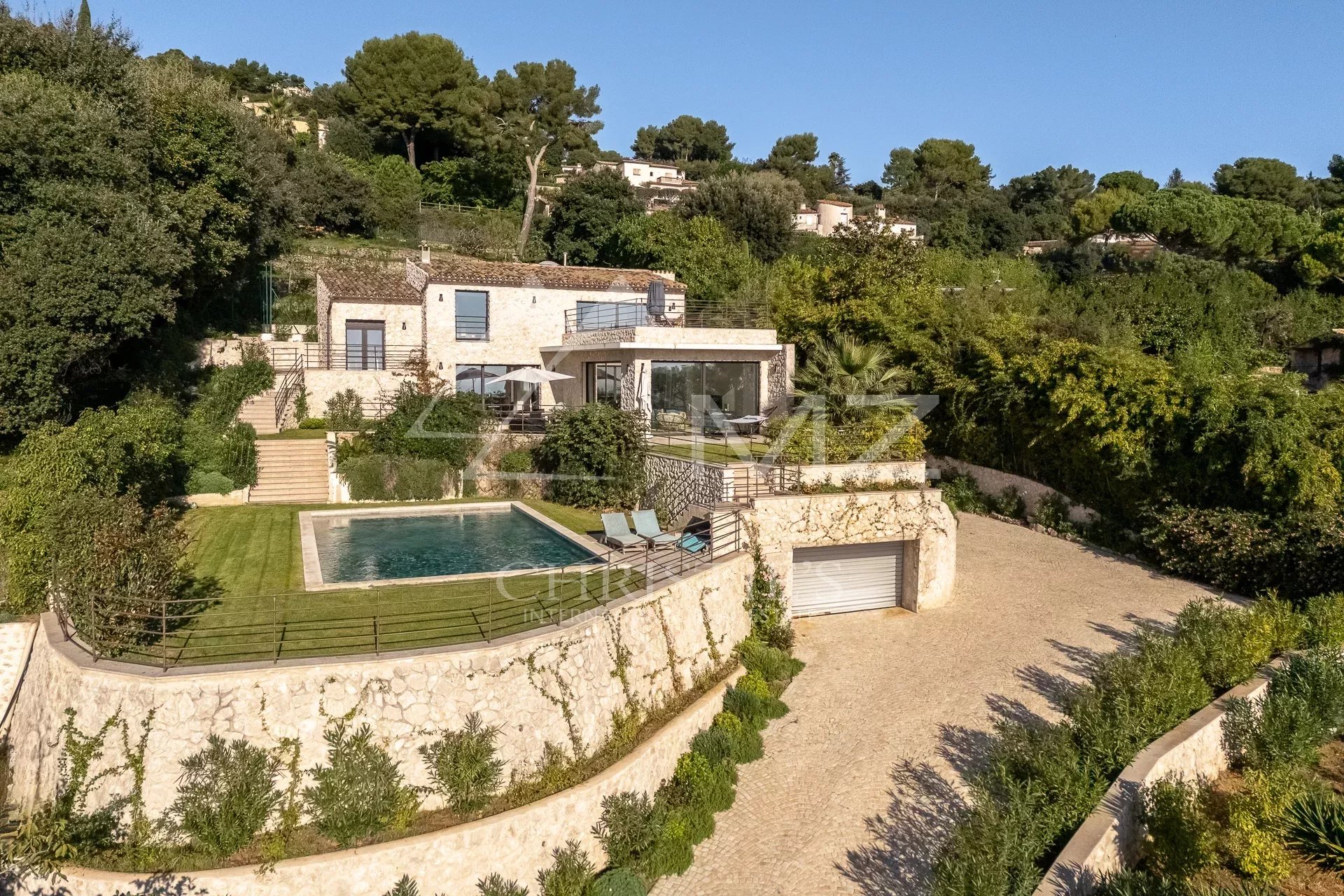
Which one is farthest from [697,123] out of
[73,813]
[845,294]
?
[73,813]

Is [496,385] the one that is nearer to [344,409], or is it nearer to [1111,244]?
[344,409]

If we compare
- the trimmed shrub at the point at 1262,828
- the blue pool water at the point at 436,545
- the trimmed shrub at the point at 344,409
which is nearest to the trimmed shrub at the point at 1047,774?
the trimmed shrub at the point at 1262,828

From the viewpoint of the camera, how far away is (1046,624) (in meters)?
17.2

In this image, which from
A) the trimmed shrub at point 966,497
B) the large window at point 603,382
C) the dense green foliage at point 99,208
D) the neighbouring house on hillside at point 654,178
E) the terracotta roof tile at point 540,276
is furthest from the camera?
the neighbouring house on hillside at point 654,178

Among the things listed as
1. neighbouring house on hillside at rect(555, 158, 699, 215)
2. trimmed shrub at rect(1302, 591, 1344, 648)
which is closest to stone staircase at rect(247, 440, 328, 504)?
trimmed shrub at rect(1302, 591, 1344, 648)

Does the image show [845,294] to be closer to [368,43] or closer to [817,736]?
[817,736]

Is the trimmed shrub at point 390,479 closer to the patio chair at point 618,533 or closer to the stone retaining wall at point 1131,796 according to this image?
the patio chair at point 618,533

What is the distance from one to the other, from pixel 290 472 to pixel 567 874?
55.2 feet

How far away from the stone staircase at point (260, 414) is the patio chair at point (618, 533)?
14.2 metres

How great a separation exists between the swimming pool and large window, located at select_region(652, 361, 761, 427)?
6644 mm

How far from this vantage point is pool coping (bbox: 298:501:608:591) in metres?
14.1

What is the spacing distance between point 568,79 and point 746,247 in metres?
21.4

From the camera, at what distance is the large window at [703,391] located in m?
25.8

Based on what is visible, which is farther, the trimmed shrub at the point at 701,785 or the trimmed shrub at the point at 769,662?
the trimmed shrub at the point at 769,662
